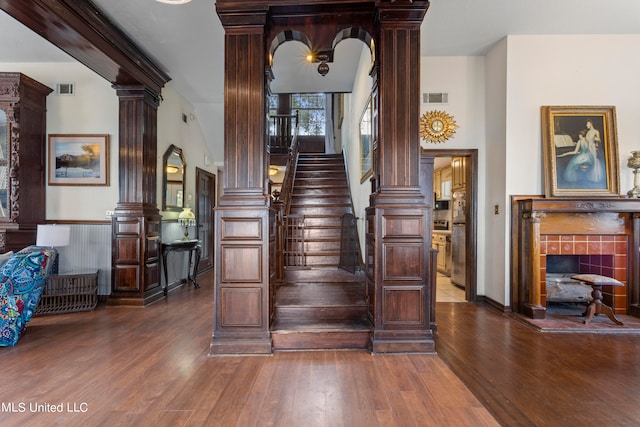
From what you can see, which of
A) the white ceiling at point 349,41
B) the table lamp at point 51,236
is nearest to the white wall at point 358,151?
the white ceiling at point 349,41

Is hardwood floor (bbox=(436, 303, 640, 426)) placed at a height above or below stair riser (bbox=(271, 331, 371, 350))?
below

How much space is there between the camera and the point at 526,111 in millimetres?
3912

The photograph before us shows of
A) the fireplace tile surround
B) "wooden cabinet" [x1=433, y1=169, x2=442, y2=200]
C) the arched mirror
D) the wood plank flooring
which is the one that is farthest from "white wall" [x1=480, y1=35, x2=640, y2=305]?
the arched mirror

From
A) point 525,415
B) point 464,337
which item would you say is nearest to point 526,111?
point 464,337

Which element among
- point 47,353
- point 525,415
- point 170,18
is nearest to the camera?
point 525,415

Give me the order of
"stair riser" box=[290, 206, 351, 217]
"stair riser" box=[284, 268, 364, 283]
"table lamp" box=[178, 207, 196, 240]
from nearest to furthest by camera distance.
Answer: "stair riser" box=[284, 268, 364, 283] → "table lamp" box=[178, 207, 196, 240] → "stair riser" box=[290, 206, 351, 217]

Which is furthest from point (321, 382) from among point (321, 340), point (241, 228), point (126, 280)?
point (126, 280)

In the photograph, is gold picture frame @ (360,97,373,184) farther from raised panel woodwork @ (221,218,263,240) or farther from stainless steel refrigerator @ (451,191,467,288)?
raised panel woodwork @ (221,218,263,240)

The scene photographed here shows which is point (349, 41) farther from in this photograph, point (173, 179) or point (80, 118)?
point (80, 118)

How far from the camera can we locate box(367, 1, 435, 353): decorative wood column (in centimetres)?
270

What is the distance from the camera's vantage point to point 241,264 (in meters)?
2.72

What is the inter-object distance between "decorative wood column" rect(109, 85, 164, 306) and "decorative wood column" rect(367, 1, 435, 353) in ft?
10.9

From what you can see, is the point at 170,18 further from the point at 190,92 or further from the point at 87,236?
the point at 87,236

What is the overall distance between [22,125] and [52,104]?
584 mm
